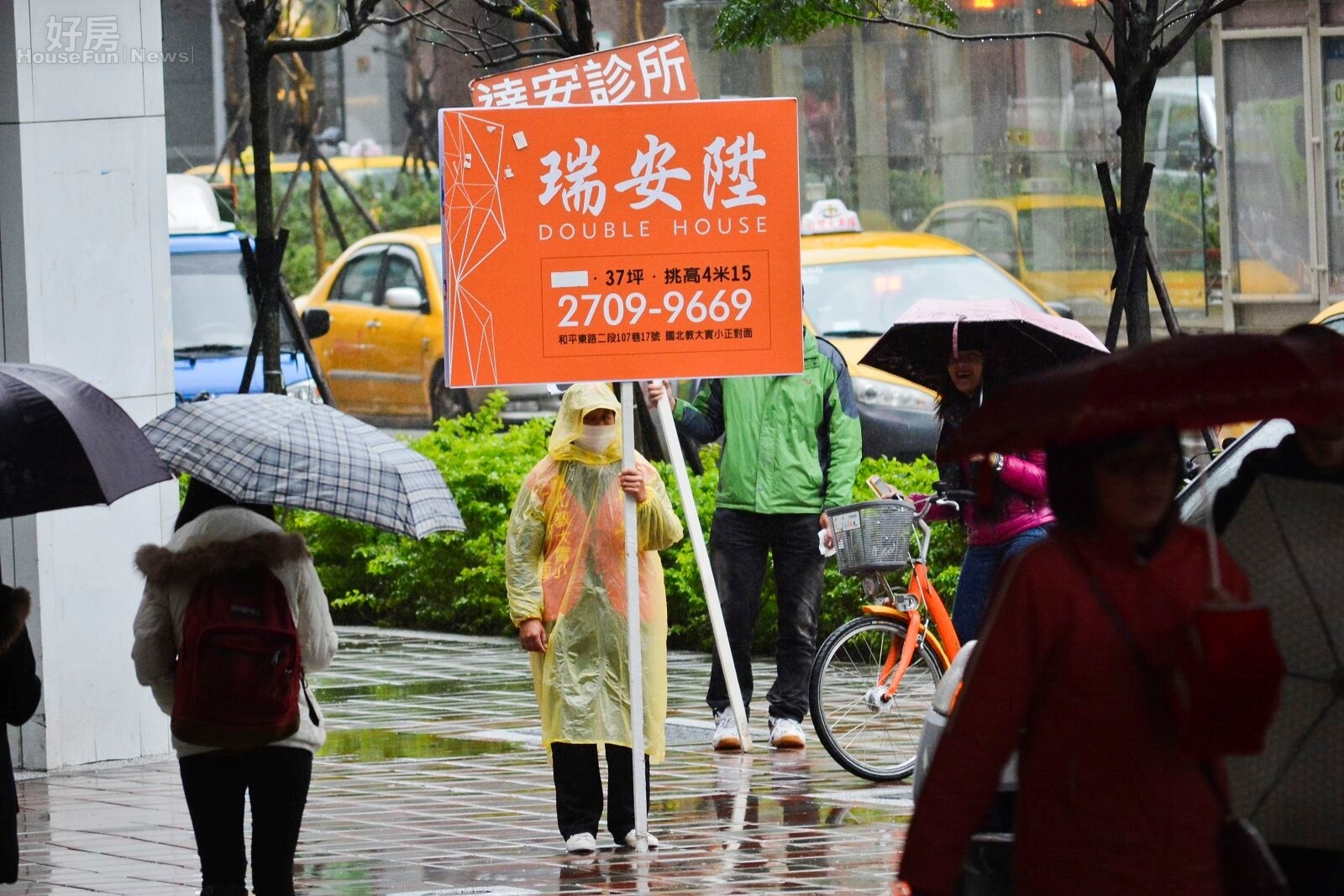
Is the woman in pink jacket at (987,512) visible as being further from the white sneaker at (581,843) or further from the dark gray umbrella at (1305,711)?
the dark gray umbrella at (1305,711)

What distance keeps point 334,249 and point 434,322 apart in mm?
11926

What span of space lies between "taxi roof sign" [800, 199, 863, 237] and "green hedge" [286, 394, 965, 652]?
3749 mm

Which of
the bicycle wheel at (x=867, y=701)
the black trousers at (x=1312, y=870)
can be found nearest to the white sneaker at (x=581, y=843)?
the bicycle wheel at (x=867, y=701)

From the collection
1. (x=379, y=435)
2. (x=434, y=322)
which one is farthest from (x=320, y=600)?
(x=434, y=322)

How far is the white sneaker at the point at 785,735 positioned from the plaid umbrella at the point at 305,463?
4292 mm

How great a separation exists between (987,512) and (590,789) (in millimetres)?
1742

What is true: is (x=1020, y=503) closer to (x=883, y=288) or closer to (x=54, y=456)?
(x=54, y=456)

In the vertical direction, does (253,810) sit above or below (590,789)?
above

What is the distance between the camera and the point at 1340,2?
1873 cm

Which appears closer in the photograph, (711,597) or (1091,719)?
(1091,719)

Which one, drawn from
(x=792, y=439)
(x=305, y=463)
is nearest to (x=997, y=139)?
(x=792, y=439)

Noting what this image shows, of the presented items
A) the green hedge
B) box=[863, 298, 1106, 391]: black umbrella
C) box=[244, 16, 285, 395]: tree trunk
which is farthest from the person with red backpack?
box=[244, 16, 285, 395]: tree trunk

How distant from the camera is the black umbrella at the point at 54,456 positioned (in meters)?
5.83

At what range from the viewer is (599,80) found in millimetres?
9500
